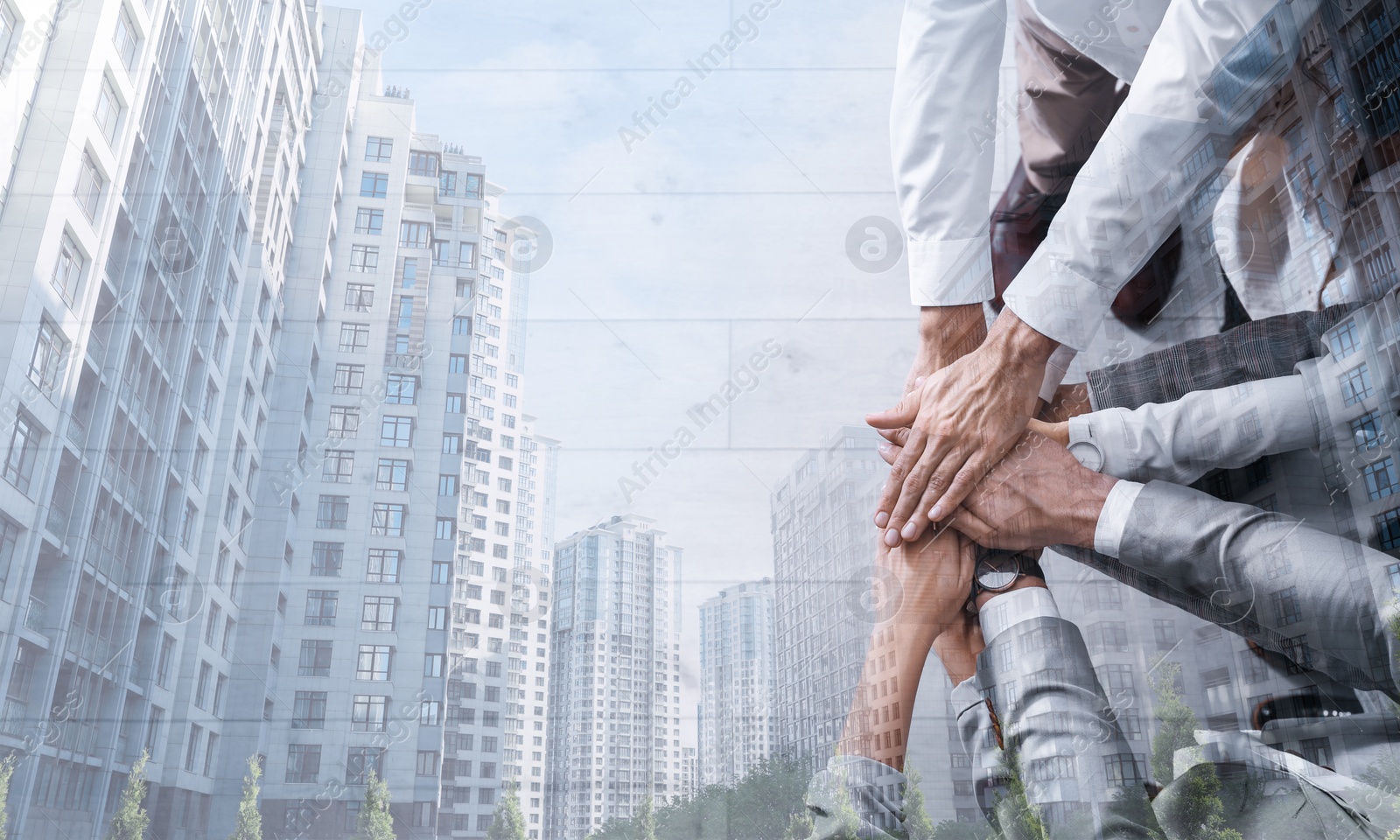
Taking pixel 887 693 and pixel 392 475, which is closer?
pixel 887 693

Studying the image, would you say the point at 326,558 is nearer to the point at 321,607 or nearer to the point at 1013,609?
the point at 321,607

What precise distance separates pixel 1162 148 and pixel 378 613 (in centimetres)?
286

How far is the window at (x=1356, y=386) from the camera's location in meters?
2.49

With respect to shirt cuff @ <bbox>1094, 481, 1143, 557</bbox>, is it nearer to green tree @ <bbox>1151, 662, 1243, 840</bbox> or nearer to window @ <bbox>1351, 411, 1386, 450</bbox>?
green tree @ <bbox>1151, 662, 1243, 840</bbox>

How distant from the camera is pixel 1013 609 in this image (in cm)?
261

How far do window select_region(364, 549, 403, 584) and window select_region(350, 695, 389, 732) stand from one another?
363 millimetres

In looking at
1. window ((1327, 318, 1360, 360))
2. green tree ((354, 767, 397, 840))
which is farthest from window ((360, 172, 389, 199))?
window ((1327, 318, 1360, 360))

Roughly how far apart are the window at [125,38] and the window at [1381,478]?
14.4 ft

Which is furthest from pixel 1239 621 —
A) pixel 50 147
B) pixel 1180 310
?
pixel 50 147

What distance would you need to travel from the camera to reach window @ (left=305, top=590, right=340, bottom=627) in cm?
277

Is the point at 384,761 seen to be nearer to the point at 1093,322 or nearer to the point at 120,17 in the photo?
the point at 1093,322

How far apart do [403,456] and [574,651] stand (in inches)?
34.9

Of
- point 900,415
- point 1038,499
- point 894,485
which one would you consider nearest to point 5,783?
point 894,485

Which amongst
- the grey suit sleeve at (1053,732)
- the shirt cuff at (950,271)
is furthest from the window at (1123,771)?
the shirt cuff at (950,271)
